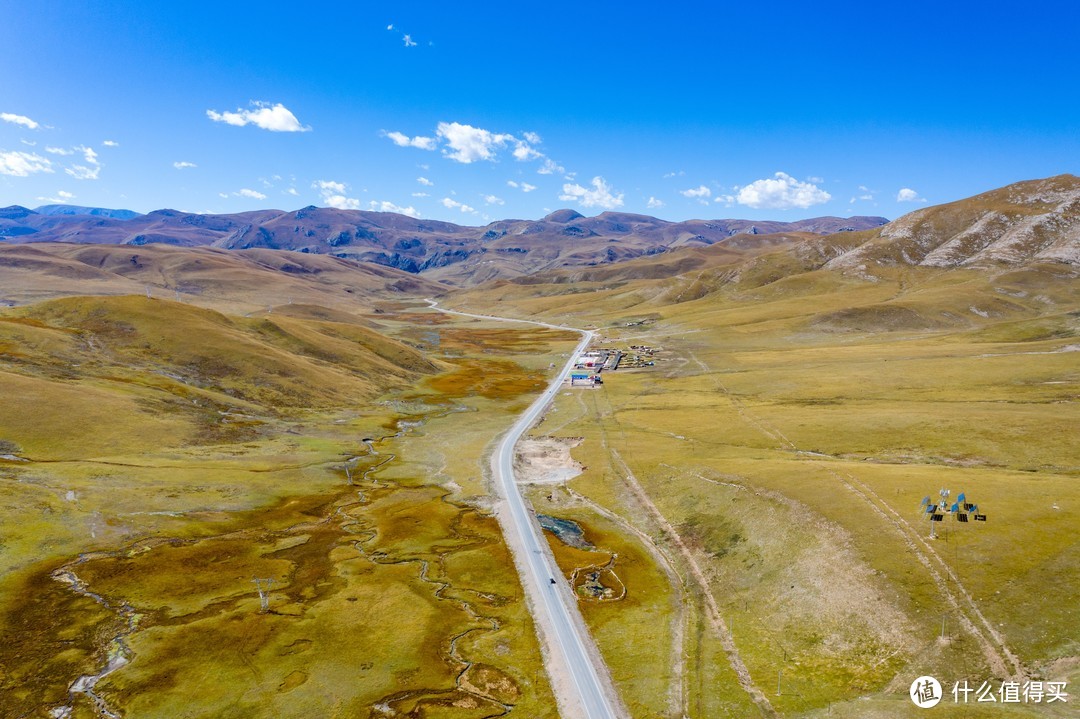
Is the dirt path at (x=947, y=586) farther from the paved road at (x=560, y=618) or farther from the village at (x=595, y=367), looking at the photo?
the village at (x=595, y=367)

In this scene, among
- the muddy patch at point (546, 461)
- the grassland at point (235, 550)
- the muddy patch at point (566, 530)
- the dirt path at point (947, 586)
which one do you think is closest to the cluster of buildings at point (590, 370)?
the grassland at point (235, 550)

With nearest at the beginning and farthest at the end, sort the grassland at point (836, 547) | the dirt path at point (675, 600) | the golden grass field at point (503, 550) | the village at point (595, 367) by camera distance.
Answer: the grassland at point (836, 547)
the dirt path at point (675, 600)
the golden grass field at point (503, 550)
the village at point (595, 367)

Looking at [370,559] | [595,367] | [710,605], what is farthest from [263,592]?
[595,367]

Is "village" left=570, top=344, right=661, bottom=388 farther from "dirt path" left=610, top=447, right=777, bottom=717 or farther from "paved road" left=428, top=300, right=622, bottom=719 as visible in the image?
"paved road" left=428, top=300, right=622, bottom=719

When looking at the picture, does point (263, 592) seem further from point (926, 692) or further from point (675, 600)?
point (926, 692)

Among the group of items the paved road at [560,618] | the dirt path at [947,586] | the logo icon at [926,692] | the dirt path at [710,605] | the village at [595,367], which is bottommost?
the paved road at [560,618]
